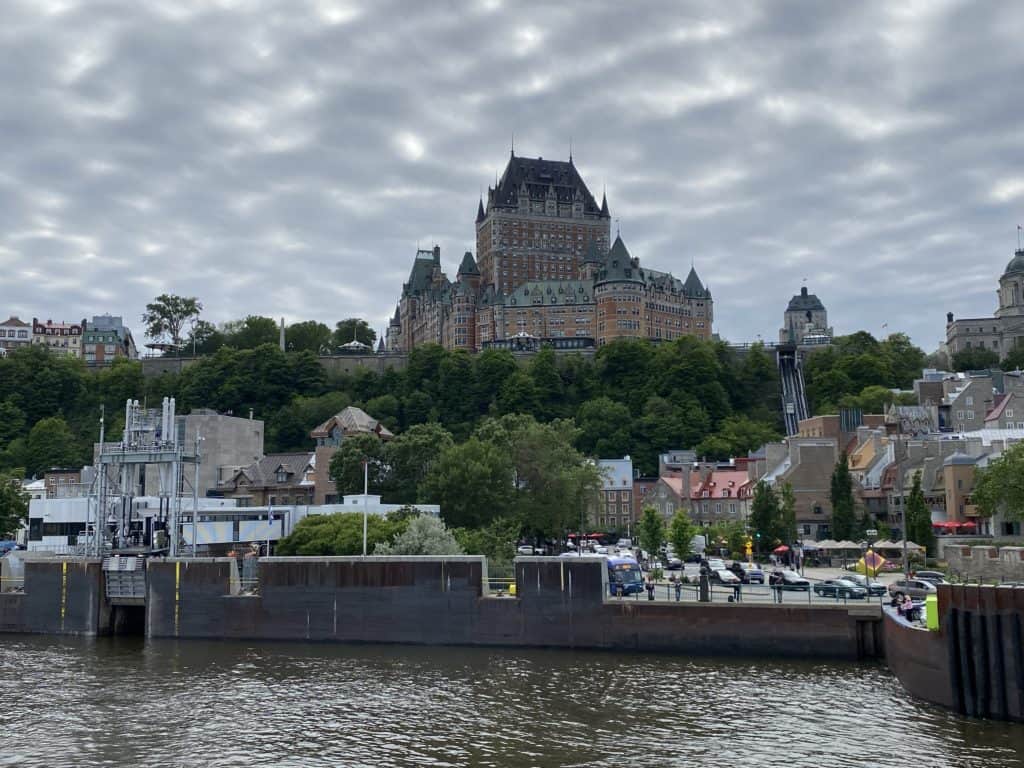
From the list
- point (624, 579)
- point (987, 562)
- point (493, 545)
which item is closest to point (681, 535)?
point (493, 545)

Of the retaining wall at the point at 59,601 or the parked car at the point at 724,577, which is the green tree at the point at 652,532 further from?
the retaining wall at the point at 59,601

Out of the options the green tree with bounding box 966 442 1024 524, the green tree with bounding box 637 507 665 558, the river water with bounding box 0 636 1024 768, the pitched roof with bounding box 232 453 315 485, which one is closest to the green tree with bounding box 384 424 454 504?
the pitched roof with bounding box 232 453 315 485

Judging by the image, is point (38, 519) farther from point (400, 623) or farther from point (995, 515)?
point (995, 515)

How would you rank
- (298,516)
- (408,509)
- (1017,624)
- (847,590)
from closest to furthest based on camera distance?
(1017,624), (847,590), (408,509), (298,516)

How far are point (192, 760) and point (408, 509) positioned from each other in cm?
4165

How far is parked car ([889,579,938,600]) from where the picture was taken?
51.8 metres

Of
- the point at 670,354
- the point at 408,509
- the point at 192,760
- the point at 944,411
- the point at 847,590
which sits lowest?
the point at 192,760

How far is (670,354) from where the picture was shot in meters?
182

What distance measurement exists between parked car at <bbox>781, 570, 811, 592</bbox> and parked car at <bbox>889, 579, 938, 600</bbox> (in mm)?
4304

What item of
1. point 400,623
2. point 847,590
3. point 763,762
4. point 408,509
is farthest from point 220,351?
point 763,762

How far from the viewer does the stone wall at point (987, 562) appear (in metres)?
53.3

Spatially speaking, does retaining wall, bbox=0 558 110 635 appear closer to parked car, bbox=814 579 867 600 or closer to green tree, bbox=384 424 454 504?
green tree, bbox=384 424 454 504

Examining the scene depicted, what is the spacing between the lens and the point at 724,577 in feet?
206

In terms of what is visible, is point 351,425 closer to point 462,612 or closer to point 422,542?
point 422,542
